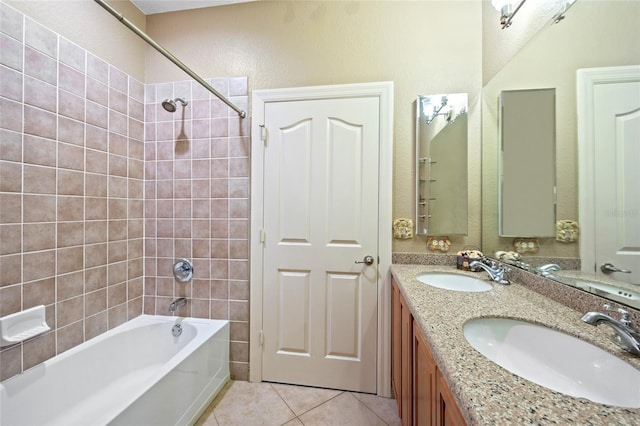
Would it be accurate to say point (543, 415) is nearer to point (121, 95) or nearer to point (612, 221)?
point (612, 221)

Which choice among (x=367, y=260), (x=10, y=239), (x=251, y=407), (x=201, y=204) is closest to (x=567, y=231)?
(x=367, y=260)

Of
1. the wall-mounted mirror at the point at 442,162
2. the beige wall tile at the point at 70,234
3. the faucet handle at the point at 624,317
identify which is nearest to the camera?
the faucet handle at the point at 624,317

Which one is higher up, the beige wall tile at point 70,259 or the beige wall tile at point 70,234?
the beige wall tile at point 70,234

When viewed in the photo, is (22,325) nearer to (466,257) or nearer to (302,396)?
(302,396)

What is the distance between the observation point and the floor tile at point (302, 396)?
154 cm

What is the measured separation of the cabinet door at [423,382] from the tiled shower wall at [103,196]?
1220 millimetres

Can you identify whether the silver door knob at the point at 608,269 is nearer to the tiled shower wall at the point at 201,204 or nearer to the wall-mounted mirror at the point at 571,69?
the wall-mounted mirror at the point at 571,69

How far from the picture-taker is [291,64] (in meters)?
1.78

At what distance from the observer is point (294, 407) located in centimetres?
153

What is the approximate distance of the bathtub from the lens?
1.10 metres

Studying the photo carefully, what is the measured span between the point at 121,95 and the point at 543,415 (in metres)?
2.53

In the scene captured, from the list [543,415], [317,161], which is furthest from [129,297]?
[543,415]

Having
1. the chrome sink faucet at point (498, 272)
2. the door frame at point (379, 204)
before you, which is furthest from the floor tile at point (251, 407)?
the chrome sink faucet at point (498, 272)

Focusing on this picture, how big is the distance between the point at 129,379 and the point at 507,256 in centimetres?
251
